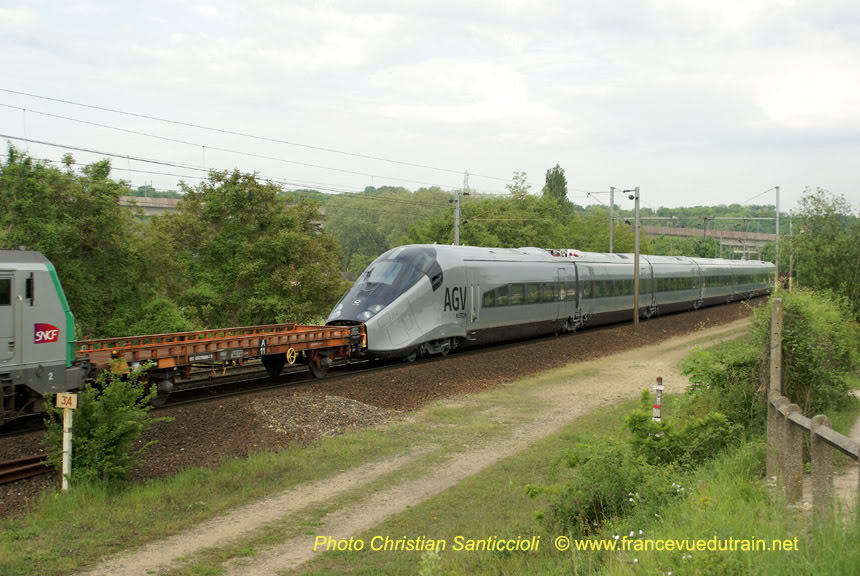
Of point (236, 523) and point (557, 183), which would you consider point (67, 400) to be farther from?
point (557, 183)

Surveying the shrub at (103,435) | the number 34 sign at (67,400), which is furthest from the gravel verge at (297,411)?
the number 34 sign at (67,400)

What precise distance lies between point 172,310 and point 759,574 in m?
26.8

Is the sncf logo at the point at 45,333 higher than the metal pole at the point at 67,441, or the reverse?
the sncf logo at the point at 45,333

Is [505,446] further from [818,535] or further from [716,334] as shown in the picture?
[716,334]

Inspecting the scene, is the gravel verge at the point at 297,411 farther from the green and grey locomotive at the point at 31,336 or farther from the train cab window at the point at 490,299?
the train cab window at the point at 490,299

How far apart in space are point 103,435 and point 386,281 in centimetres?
1052

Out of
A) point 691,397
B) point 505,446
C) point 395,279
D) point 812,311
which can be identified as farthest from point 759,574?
point 395,279

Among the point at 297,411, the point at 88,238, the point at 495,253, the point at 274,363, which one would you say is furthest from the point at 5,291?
the point at 88,238

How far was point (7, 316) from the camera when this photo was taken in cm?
1254

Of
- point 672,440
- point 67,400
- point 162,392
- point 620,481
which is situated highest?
point 67,400

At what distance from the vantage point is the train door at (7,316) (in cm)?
1245

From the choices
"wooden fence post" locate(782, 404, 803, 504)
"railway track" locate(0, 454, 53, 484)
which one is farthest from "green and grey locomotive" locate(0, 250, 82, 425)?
"wooden fence post" locate(782, 404, 803, 504)

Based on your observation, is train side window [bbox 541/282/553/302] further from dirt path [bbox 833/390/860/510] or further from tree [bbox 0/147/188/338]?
dirt path [bbox 833/390/860/510]

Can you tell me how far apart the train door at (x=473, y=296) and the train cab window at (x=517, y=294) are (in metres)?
2.17
